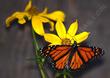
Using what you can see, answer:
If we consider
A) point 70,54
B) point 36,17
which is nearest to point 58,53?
point 70,54

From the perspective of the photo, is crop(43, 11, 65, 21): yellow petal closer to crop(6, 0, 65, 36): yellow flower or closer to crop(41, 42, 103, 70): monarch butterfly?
crop(6, 0, 65, 36): yellow flower

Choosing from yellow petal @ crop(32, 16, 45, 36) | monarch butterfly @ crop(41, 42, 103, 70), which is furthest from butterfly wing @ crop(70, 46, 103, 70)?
yellow petal @ crop(32, 16, 45, 36)

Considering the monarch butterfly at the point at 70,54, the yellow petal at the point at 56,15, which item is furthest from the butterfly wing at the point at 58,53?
the yellow petal at the point at 56,15

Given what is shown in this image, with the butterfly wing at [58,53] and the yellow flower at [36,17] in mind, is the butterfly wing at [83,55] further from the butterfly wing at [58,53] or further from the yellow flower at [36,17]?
the yellow flower at [36,17]

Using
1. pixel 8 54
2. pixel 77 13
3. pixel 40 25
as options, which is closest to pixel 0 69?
pixel 8 54

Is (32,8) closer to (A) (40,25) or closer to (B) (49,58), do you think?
(A) (40,25)

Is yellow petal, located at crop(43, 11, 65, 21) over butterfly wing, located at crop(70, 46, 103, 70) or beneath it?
over
